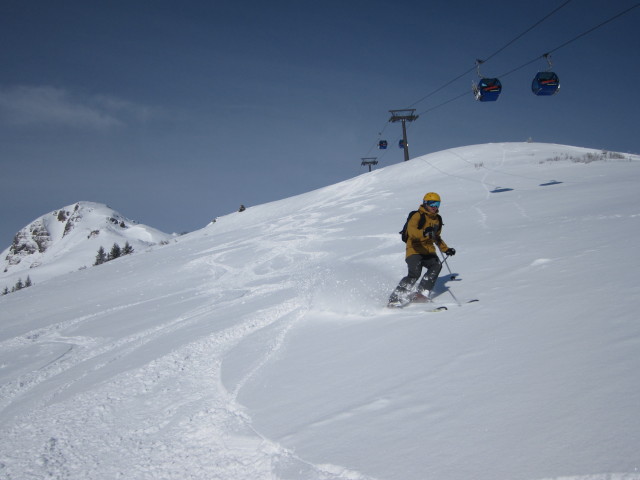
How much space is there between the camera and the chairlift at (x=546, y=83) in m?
17.2

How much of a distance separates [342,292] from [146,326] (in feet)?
11.9

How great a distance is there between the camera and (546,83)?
17.2 metres

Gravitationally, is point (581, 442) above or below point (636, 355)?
below

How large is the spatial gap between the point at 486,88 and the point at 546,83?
2.71 metres

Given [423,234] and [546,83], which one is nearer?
[423,234]

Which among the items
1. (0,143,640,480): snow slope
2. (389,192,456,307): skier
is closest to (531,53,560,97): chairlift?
(0,143,640,480): snow slope

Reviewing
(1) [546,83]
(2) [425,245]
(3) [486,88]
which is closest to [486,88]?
(3) [486,88]

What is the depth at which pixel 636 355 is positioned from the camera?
2.71 m

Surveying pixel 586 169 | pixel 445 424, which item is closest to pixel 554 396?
pixel 445 424

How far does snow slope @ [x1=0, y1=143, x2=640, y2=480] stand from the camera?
2.36 meters

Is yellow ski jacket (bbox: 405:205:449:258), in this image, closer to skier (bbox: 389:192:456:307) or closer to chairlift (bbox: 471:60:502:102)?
skier (bbox: 389:192:456:307)

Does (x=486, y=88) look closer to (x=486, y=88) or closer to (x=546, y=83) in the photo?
(x=486, y=88)

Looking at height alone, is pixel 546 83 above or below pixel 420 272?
above

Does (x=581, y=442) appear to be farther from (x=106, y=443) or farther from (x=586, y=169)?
(x=586, y=169)
